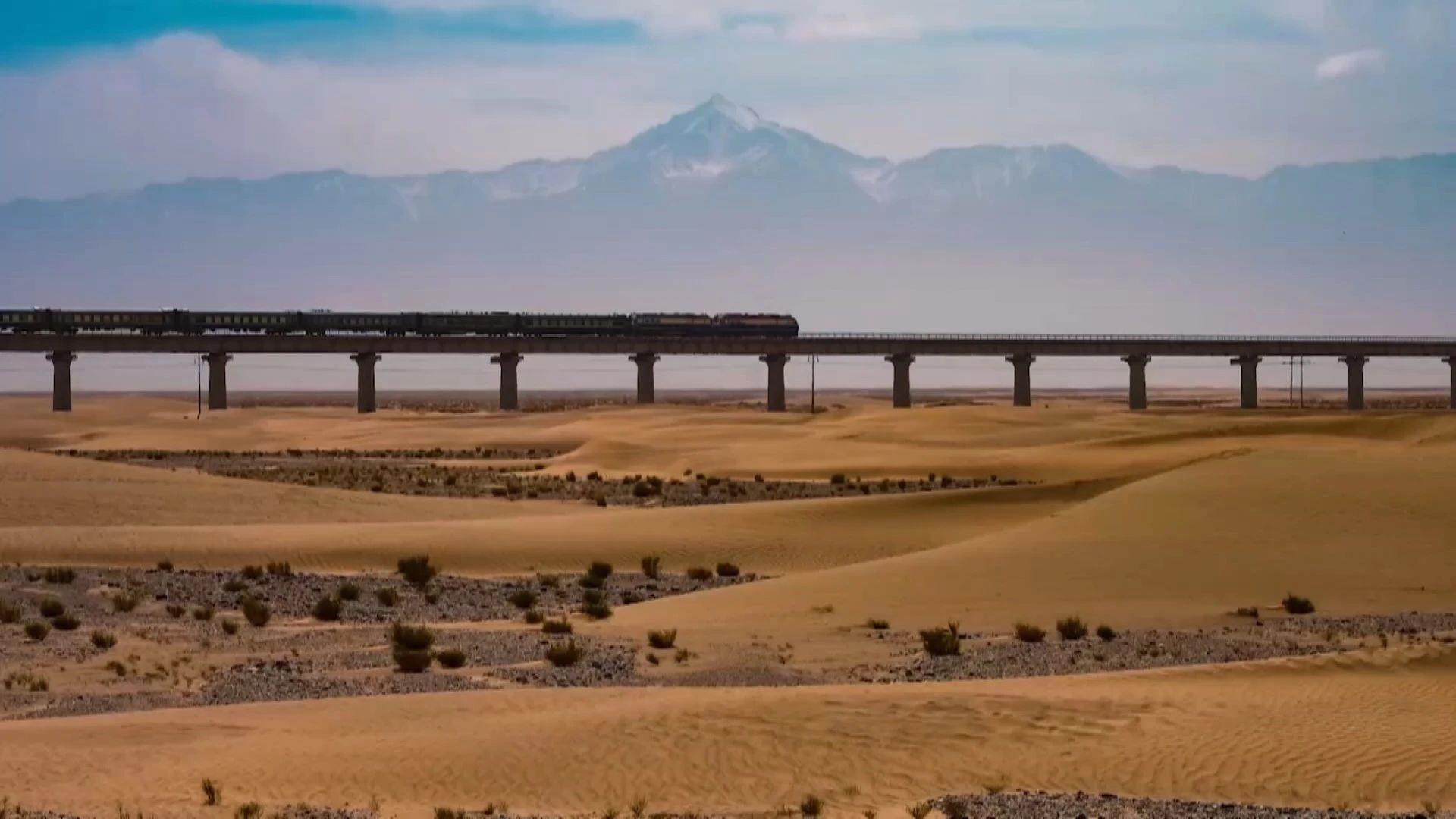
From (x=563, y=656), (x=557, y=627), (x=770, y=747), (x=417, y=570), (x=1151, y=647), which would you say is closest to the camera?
(x=770, y=747)

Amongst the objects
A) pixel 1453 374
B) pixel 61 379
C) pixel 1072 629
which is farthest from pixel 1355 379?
pixel 1072 629

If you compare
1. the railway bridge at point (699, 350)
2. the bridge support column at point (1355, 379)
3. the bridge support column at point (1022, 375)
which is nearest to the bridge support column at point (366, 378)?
the railway bridge at point (699, 350)

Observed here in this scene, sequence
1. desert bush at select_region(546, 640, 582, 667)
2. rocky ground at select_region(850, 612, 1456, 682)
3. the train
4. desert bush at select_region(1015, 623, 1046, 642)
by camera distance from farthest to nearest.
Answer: the train < desert bush at select_region(1015, 623, 1046, 642) < desert bush at select_region(546, 640, 582, 667) < rocky ground at select_region(850, 612, 1456, 682)

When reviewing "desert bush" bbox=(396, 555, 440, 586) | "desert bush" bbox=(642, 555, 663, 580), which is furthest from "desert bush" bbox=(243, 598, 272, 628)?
"desert bush" bbox=(642, 555, 663, 580)

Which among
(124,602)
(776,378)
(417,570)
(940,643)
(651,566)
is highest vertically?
(776,378)

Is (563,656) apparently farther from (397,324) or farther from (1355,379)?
(1355,379)

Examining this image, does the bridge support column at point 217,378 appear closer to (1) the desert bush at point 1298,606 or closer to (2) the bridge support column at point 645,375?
(2) the bridge support column at point 645,375

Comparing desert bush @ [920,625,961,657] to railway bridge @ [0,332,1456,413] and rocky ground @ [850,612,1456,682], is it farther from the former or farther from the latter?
railway bridge @ [0,332,1456,413]
